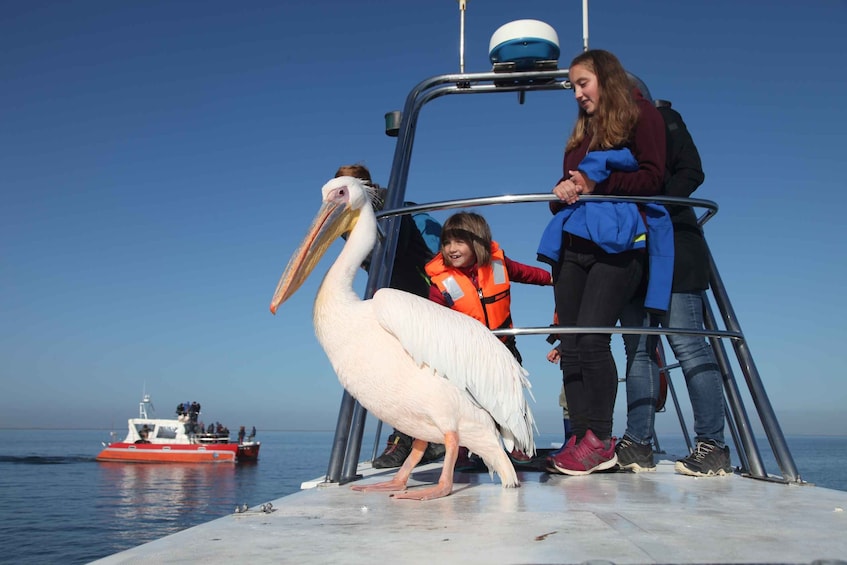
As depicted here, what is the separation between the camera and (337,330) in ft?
9.32

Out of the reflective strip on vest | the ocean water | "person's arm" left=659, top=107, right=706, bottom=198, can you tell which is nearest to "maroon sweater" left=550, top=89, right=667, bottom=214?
"person's arm" left=659, top=107, right=706, bottom=198

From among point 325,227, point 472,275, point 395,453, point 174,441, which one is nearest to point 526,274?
point 472,275

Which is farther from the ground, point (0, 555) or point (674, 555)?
point (674, 555)

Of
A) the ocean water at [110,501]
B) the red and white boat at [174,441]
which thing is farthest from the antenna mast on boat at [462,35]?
the red and white boat at [174,441]

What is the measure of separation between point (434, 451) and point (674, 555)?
9.75 feet

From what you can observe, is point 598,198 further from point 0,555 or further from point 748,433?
point 0,555

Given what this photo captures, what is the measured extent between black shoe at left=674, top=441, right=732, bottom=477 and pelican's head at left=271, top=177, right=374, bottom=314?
6.80 ft

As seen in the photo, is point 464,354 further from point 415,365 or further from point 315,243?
point 315,243

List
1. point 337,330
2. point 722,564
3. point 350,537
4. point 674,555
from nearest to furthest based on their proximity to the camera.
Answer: point 722,564 < point 674,555 < point 350,537 < point 337,330

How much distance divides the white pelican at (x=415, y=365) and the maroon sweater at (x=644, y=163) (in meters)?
1.02

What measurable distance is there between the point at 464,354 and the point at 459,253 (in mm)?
1444

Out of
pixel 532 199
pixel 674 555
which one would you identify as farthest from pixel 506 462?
pixel 674 555

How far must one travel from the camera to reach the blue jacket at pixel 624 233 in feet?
10.4

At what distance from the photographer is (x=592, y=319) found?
10.8 ft
